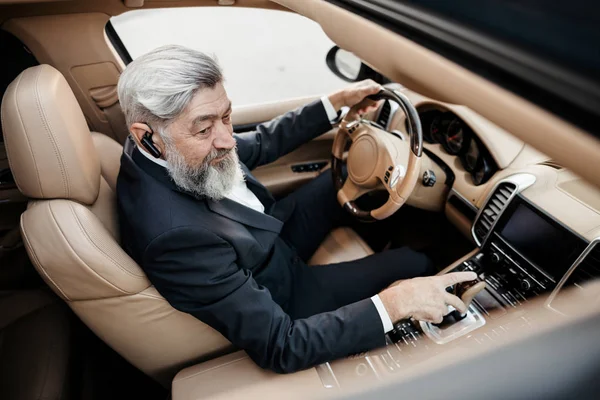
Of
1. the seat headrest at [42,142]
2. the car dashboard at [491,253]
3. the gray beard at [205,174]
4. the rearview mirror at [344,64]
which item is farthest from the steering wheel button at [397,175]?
the rearview mirror at [344,64]

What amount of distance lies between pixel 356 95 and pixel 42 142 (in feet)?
3.39

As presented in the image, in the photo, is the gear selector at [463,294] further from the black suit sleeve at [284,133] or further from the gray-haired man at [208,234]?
the black suit sleeve at [284,133]

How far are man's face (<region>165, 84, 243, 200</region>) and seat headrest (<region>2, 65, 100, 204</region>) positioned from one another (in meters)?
0.23

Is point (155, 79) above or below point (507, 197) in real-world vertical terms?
above

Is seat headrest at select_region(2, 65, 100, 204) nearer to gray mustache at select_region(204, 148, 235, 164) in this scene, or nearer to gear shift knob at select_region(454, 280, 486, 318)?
gray mustache at select_region(204, 148, 235, 164)

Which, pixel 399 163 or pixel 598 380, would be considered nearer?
pixel 598 380

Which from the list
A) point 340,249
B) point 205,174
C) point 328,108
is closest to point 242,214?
point 205,174

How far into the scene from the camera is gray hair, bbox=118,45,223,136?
3.19 ft

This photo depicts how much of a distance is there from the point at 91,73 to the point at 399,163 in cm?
124

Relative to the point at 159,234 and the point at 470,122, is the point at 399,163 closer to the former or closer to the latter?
the point at 470,122

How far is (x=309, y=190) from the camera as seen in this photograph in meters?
1.73

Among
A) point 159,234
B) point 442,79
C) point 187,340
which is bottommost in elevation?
point 187,340

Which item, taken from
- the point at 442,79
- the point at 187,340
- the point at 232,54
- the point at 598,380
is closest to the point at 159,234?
the point at 187,340

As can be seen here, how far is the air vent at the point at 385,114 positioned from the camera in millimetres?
1789
